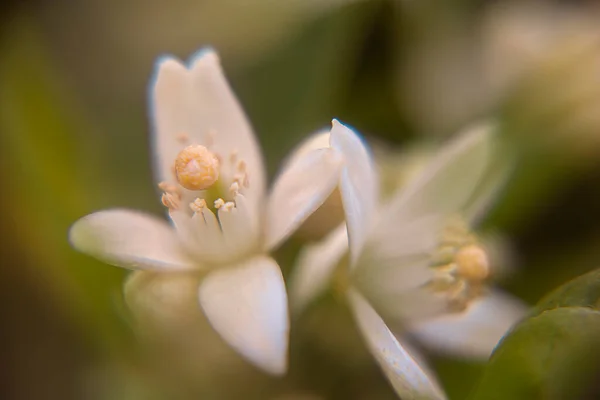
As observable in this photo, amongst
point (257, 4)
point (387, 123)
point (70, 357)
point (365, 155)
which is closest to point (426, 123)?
point (387, 123)

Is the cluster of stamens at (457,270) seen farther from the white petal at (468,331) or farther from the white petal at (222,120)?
the white petal at (222,120)

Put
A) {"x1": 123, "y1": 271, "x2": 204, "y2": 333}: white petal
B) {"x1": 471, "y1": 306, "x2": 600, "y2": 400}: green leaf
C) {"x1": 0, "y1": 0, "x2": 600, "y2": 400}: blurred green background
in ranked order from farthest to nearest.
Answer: {"x1": 0, "y1": 0, "x2": 600, "y2": 400}: blurred green background
{"x1": 123, "y1": 271, "x2": 204, "y2": 333}: white petal
{"x1": 471, "y1": 306, "x2": 600, "y2": 400}: green leaf

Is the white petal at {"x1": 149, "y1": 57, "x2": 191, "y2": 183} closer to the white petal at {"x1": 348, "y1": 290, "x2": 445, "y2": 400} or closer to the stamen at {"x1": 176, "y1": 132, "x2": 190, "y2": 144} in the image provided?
the stamen at {"x1": 176, "y1": 132, "x2": 190, "y2": 144}

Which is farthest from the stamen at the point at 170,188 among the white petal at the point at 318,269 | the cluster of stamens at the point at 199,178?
the white petal at the point at 318,269

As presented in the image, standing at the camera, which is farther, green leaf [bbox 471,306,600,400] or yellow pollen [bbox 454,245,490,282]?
yellow pollen [bbox 454,245,490,282]

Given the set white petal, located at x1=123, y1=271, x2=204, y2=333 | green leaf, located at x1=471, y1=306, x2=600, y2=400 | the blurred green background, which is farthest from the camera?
the blurred green background

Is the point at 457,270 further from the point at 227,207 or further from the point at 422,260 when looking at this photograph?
the point at 227,207

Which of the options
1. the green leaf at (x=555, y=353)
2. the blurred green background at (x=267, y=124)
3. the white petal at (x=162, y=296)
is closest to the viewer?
the green leaf at (x=555, y=353)

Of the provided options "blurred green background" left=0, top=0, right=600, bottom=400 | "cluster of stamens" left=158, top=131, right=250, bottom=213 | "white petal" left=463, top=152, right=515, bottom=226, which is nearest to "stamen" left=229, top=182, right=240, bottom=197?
"cluster of stamens" left=158, top=131, right=250, bottom=213
